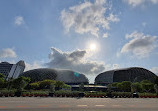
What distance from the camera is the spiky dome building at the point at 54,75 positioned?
143 m

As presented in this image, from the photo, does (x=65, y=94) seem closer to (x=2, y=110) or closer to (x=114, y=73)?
(x=2, y=110)

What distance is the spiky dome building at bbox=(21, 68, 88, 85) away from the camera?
14298 centimetres

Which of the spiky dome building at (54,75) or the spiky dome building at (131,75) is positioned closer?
the spiky dome building at (131,75)

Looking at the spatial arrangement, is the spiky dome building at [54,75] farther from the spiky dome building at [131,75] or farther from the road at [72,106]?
the road at [72,106]

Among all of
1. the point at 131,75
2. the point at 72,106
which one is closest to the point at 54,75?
the point at 131,75

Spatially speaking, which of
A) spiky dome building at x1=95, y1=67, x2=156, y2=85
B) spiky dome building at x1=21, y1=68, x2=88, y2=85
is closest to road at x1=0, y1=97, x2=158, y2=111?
spiky dome building at x1=95, y1=67, x2=156, y2=85

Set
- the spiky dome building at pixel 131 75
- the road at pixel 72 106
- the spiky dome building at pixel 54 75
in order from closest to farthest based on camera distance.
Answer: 1. the road at pixel 72 106
2. the spiky dome building at pixel 131 75
3. the spiky dome building at pixel 54 75

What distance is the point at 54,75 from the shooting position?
489ft

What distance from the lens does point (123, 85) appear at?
81.5 metres

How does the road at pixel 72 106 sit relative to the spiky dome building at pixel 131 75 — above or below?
below

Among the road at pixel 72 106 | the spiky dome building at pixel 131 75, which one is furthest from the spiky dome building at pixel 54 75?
the road at pixel 72 106

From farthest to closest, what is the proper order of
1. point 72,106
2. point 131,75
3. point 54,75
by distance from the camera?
point 54,75 → point 131,75 → point 72,106

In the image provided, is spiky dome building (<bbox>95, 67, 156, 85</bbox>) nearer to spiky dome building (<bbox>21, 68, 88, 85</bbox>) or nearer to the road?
spiky dome building (<bbox>21, 68, 88, 85</bbox>)

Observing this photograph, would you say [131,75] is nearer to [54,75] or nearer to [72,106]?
[54,75]
